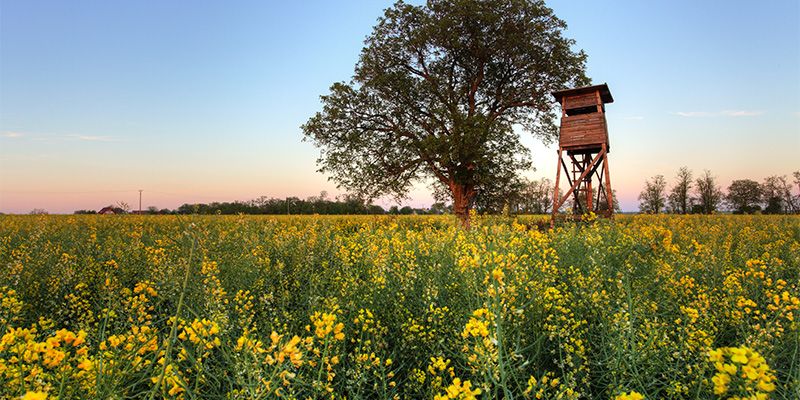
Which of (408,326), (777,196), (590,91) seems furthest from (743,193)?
(408,326)

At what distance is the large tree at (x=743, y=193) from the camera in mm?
A: 72125

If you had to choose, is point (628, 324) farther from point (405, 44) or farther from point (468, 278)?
point (405, 44)

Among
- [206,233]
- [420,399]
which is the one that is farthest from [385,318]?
[206,233]

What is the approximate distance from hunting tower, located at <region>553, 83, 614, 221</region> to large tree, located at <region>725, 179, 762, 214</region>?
72.7 metres

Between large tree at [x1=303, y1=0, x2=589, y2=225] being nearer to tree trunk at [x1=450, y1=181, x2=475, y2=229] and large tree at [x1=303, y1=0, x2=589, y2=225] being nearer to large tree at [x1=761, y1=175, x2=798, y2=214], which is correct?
tree trunk at [x1=450, y1=181, x2=475, y2=229]

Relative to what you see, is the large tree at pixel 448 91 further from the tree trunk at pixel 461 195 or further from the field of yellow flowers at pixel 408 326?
the field of yellow flowers at pixel 408 326

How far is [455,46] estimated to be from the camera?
809 inches

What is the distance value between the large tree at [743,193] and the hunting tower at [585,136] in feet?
238

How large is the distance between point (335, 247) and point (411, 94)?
16424mm

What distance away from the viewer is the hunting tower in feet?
53.6

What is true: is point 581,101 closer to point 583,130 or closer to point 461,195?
point 583,130

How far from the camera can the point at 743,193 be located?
73875mm

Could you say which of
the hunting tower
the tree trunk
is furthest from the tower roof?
the tree trunk

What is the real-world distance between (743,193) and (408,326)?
94.1 meters
